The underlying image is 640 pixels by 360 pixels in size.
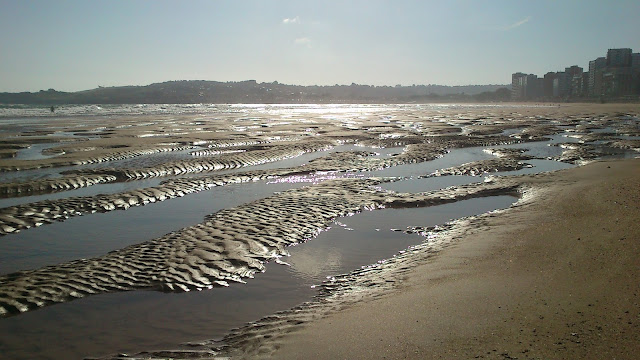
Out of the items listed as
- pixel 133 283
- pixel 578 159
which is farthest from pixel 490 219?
pixel 578 159

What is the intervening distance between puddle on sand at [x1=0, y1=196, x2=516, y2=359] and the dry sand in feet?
4.34

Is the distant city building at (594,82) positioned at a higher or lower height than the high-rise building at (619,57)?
lower

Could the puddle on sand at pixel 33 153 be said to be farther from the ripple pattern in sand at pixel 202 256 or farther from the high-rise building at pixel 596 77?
the high-rise building at pixel 596 77

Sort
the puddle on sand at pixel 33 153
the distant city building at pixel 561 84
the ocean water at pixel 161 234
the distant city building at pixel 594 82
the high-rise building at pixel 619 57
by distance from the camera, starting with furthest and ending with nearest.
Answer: the distant city building at pixel 561 84 < the high-rise building at pixel 619 57 < the distant city building at pixel 594 82 < the puddle on sand at pixel 33 153 < the ocean water at pixel 161 234

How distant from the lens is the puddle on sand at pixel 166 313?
588 cm

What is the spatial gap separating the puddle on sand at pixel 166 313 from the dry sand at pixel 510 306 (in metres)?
1.32

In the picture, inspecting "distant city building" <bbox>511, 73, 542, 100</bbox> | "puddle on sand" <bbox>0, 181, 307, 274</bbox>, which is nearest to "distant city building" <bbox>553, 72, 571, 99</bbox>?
"distant city building" <bbox>511, 73, 542, 100</bbox>

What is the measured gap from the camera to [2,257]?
927 centimetres

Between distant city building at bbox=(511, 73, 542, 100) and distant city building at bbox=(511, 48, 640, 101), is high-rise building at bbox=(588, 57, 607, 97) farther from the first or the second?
distant city building at bbox=(511, 73, 542, 100)

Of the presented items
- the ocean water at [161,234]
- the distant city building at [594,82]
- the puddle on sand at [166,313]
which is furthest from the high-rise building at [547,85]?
the puddle on sand at [166,313]

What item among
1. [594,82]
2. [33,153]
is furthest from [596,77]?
[33,153]

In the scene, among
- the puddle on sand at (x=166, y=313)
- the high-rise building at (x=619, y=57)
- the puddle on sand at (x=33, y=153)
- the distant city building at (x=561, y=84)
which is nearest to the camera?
the puddle on sand at (x=166, y=313)

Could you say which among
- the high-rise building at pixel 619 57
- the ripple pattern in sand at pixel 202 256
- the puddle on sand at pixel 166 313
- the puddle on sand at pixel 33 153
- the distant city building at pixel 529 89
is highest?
the high-rise building at pixel 619 57

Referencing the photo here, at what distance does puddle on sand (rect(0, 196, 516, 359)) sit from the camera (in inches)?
231
